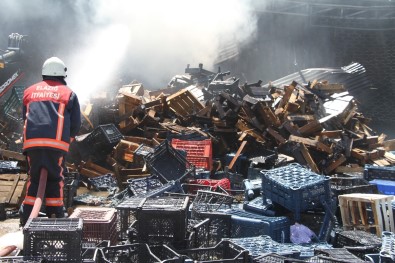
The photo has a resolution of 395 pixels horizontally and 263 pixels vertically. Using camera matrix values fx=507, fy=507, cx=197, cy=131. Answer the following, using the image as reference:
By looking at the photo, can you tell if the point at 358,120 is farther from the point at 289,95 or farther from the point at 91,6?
the point at 91,6

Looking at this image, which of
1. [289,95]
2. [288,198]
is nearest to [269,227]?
[288,198]

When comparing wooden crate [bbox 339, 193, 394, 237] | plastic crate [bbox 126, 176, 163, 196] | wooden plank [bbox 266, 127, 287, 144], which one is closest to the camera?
wooden crate [bbox 339, 193, 394, 237]

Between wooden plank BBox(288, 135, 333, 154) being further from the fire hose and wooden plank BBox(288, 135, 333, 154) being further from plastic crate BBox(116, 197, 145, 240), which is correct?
the fire hose

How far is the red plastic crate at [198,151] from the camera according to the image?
9.16 metres

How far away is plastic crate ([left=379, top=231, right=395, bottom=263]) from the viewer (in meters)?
5.00

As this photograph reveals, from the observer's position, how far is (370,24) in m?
18.1

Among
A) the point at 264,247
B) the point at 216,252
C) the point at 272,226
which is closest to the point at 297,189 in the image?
the point at 272,226

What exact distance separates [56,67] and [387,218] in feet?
14.8

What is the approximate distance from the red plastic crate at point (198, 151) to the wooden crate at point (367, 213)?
3031mm

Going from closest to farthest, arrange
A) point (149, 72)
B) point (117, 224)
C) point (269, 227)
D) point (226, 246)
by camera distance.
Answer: point (226, 246)
point (117, 224)
point (269, 227)
point (149, 72)

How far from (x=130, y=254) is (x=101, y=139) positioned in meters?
5.80

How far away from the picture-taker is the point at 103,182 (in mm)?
9695

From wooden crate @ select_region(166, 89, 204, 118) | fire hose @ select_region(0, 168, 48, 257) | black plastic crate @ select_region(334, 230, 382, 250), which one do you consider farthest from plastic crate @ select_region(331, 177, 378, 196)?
wooden crate @ select_region(166, 89, 204, 118)

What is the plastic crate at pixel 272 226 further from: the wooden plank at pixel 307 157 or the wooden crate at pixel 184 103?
the wooden crate at pixel 184 103
